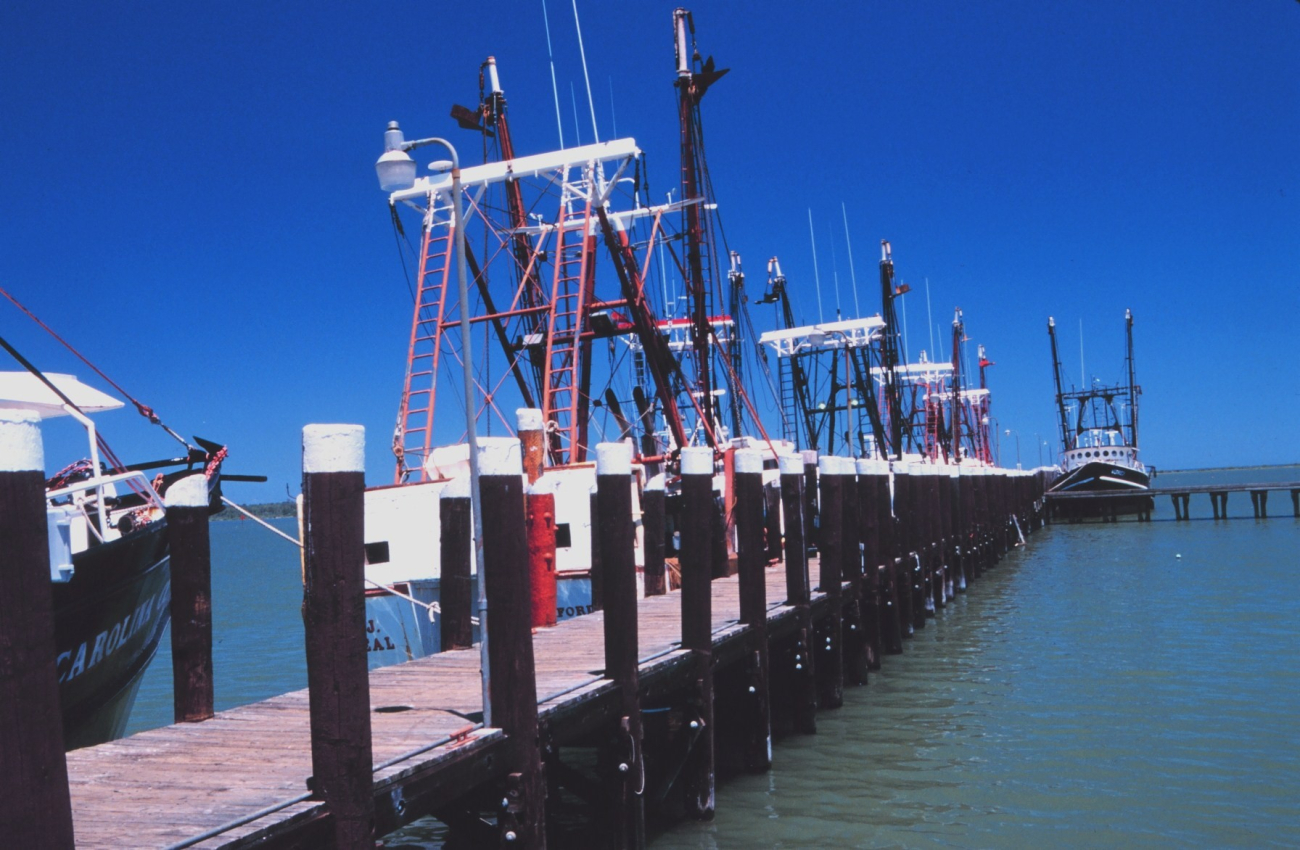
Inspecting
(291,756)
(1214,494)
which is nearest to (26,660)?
(291,756)

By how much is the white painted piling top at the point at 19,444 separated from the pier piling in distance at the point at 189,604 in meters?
4.28

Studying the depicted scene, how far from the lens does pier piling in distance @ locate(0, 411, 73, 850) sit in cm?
419

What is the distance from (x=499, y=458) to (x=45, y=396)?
1110cm

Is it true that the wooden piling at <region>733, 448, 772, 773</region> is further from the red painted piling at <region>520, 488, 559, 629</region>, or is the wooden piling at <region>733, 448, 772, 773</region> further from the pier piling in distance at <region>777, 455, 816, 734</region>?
the red painted piling at <region>520, 488, 559, 629</region>

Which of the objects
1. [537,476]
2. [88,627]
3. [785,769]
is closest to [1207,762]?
[785,769]

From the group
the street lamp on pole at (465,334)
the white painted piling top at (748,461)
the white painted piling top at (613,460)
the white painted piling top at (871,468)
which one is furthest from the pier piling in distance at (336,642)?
the white painted piling top at (871,468)

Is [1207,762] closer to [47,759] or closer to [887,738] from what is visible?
[887,738]

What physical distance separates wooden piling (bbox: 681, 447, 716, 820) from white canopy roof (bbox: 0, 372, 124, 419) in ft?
29.5

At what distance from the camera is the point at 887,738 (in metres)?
13.7

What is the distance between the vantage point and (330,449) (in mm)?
6039

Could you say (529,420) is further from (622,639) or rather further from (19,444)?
(19,444)

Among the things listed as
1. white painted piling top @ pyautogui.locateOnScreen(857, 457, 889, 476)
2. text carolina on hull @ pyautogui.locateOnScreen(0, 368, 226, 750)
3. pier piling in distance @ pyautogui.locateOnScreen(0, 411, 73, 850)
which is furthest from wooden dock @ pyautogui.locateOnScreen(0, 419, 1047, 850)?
text carolina on hull @ pyautogui.locateOnScreen(0, 368, 226, 750)

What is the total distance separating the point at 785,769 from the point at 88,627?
27.0ft

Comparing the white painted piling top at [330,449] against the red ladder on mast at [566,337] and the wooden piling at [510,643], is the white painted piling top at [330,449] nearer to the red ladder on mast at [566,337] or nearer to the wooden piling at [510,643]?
the wooden piling at [510,643]
